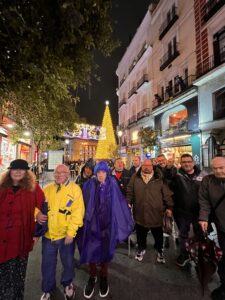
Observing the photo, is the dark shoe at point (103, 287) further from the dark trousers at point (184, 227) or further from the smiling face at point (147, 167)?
the smiling face at point (147, 167)

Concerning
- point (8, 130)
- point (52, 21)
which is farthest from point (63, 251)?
point (8, 130)

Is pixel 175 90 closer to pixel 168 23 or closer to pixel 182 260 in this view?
pixel 168 23

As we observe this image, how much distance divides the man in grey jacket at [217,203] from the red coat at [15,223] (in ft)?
8.08

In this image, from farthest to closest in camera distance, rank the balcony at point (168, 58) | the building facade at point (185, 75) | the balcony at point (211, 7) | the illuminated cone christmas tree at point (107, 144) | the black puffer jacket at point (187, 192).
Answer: the illuminated cone christmas tree at point (107, 144) < the balcony at point (168, 58) < the building facade at point (185, 75) < the balcony at point (211, 7) < the black puffer jacket at point (187, 192)

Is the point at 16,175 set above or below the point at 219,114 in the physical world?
below

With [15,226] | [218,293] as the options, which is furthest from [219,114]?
[15,226]

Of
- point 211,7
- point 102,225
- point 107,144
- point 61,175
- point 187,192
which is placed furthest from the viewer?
point 107,144

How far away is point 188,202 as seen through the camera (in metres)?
3.59

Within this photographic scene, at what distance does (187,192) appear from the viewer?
3607 mm

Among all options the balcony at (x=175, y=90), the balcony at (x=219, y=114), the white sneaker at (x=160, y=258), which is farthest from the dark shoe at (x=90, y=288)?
the balcony at (x=175, y=90)

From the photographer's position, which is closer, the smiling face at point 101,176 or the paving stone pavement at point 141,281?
the paving stone pavement at point 141,281

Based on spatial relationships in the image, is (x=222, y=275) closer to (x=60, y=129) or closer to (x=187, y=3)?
(x=60, y=129)

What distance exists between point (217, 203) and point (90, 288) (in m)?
2.26

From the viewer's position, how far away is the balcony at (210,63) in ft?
44.0
